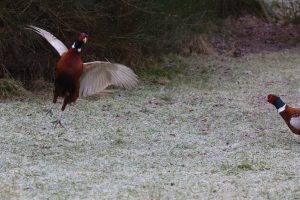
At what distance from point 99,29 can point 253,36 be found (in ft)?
14.0

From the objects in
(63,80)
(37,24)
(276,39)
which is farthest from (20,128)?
(276,39)

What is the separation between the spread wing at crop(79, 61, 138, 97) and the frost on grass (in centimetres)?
38

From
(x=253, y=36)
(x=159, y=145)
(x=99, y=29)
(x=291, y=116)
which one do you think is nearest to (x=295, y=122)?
(x=291, y=116)

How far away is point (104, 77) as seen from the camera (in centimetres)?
615

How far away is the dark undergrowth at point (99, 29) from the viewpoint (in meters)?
7.49

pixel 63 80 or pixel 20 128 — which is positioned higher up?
pixel 63 80

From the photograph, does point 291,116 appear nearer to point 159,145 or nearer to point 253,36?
point 159,145

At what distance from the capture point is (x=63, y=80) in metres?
5.85

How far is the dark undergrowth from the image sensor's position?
24.6 ft

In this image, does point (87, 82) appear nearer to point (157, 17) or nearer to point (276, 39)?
point (157, 17)

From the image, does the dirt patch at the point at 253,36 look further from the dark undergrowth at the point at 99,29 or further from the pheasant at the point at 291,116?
the pheasant at the point at 291,116

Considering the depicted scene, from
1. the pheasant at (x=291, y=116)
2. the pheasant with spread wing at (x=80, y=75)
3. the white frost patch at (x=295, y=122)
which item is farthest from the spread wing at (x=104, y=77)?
the white frost patch at (x=295, y=122)

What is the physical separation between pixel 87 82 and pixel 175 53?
3995mm

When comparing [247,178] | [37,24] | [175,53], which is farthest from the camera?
[175,53]
